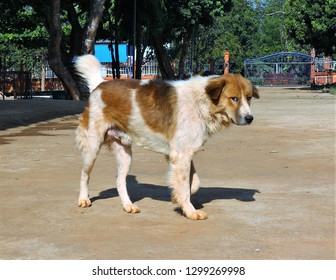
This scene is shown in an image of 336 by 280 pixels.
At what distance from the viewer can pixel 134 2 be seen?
4281 cm

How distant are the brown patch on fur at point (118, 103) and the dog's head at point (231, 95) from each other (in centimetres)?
95

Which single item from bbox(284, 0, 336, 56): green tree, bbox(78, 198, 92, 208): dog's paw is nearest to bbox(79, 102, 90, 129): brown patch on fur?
bbox(78, 198, 92, 208): dog's paw

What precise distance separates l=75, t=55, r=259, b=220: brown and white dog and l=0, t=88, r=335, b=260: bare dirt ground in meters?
0.42

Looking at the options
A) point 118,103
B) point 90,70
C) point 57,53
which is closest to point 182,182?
point 118,103

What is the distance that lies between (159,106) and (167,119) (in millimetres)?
176

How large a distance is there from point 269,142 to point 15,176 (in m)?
6.54

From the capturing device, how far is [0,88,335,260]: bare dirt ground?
6430 mm

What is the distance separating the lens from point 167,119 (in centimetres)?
787

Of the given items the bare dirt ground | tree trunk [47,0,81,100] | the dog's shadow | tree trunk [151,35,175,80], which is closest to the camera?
the bare dirt ground

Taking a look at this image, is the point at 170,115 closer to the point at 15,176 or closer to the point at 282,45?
the point at 15,176

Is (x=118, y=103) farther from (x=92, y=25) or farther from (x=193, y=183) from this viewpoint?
(x=92, y=25)

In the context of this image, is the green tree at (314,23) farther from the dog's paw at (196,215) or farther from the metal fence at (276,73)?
the dog's paw at (196,215)

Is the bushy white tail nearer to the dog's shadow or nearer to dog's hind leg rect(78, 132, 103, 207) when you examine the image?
dog's hind leg rect(78, 132, 103, 207)

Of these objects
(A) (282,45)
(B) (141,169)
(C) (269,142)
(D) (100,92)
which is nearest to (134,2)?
(C) (269,142)
